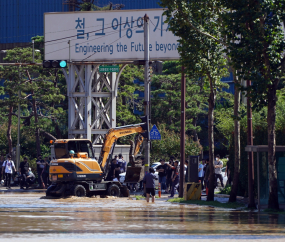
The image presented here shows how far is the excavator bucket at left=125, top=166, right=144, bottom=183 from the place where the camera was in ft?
86.7

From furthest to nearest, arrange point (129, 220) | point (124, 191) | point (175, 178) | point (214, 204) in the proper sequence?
point (175, 178) < point (124, 191) < point (214, 204) < point (129, 220)

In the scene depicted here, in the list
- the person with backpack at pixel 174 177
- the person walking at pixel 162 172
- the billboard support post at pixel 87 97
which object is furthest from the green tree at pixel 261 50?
the billboard support post at pixel 87 97

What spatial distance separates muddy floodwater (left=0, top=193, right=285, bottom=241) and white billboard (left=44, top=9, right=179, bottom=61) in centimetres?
1518

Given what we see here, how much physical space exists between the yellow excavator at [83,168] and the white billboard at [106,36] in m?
9.04

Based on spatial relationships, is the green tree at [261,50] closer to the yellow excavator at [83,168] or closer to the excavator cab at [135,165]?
the yellow excavator at [83,168]

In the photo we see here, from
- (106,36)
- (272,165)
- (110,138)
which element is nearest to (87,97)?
(106,36)

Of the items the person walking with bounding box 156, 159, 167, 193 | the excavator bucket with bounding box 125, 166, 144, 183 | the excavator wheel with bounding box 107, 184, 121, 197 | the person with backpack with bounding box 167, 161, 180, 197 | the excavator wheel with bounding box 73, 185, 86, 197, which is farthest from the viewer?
the person walking with bounding box 156, 159, 167, 193

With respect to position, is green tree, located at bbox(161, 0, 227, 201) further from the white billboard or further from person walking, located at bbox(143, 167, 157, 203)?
the white billboard

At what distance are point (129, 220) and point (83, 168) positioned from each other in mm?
9084

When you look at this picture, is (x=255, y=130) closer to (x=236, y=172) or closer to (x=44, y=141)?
(x=236, y=172)

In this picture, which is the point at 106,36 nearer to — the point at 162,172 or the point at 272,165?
the point at 162,172

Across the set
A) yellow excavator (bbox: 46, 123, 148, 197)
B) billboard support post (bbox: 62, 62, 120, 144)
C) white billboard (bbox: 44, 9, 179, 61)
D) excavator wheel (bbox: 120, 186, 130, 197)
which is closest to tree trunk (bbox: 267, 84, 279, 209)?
yellow excavator (bbox: 46, 123, 148, 197)

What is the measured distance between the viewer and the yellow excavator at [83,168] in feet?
75.2

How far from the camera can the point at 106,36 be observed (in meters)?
33.4
